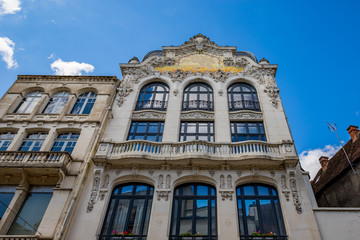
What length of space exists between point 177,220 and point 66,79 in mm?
15174

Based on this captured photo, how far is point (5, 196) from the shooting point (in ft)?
42.9

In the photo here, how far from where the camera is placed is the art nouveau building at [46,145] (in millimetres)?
12086

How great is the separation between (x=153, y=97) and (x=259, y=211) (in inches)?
444

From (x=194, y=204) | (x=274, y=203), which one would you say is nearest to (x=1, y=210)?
(x=194, y=204)

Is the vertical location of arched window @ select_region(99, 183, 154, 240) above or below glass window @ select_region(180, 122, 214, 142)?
below

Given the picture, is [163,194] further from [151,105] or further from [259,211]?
[151,105]

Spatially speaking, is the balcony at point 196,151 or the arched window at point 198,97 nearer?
the balcony at point 196,151

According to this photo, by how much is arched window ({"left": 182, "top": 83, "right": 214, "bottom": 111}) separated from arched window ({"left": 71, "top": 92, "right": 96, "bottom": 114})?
7.27m

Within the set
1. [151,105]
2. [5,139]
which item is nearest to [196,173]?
[151,105]

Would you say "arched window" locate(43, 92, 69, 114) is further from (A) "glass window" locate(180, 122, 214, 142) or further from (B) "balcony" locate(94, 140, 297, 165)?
(A) "glass window" locate(180, 122, 214, 142)

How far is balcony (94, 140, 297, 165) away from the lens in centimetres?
1323

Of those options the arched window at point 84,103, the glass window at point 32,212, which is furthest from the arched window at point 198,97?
the glass window at point 32,212

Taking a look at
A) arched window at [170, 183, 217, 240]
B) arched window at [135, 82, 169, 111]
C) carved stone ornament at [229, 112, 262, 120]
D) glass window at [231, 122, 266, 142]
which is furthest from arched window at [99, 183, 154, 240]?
carved stone ornament at [229, 112, 262, 120]

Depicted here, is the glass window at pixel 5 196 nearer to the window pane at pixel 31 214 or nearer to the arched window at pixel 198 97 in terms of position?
the window pane at pixel 31 214
